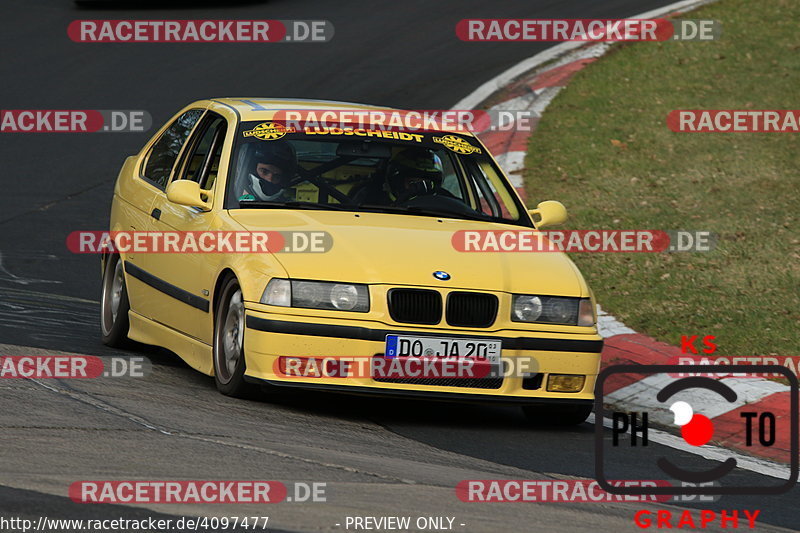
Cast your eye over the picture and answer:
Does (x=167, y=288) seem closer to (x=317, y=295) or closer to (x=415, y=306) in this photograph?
(x=317, y=295)

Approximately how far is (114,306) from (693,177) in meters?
6.09

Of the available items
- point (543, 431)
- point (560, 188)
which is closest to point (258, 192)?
point (543, 431)

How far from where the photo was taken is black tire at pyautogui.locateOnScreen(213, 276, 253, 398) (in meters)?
7.32

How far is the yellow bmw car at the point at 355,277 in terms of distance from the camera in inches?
279

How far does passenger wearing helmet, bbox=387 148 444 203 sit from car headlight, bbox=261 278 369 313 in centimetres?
119

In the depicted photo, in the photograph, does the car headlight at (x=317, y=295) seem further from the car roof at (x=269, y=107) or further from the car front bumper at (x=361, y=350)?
the car roof at (x=269, y=107)

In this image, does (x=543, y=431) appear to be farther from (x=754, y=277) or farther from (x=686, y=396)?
(x=754, y=277)

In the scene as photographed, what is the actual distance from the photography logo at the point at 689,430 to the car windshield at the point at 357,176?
131 centimetres

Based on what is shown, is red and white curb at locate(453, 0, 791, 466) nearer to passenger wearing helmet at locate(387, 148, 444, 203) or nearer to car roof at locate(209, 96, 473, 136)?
passenger wearing helmet at locate(387, 148, 444, 203)

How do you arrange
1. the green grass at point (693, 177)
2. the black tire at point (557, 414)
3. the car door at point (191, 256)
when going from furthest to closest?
the green grass at point (693, 177), the car door at point (191, 256), the black tire at point (557, 414)

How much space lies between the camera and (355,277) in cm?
714

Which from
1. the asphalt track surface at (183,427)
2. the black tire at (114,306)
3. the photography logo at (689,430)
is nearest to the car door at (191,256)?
the asphalt track surface at (183,427)

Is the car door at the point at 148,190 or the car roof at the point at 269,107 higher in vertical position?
the car roof at the point at 269,107

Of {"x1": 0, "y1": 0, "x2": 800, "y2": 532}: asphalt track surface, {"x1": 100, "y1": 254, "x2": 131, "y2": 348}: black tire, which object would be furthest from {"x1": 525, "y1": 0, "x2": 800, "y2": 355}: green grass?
{"x1": 100, "y1": 254, "x2": 131, "y2": 348}: black tire
